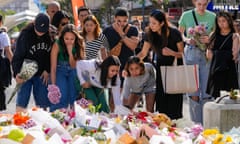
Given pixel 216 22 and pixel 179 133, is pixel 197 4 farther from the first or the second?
pixel 179 133

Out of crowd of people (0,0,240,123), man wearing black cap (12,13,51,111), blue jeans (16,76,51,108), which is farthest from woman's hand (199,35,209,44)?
blue jeans (16,76,51,108)

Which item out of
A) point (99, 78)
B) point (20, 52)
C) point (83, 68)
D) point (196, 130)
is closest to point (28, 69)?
point (20, 52)

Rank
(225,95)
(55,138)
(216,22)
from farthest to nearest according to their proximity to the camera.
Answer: (216,22) < (225,95) < (55,138)

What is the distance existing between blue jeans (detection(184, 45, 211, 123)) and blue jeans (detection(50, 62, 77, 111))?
5.47 feet

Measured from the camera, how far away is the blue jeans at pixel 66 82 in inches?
330

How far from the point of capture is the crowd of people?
27.4 feet

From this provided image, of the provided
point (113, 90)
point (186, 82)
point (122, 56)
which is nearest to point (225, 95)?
point (186, 82)

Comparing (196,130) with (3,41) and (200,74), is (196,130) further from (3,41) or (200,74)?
(3,41)

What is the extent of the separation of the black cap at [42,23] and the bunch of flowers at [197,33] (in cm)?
197

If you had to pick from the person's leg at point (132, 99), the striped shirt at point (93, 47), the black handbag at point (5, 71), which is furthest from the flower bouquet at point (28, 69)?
the black handbag at point (5, 71)

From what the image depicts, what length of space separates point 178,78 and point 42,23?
6.22ft

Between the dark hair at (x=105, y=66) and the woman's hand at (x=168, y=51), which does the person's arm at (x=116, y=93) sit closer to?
the dark hair at (x=105, y=66)

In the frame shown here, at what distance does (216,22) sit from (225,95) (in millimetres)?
1787

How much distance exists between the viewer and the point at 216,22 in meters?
8.79
